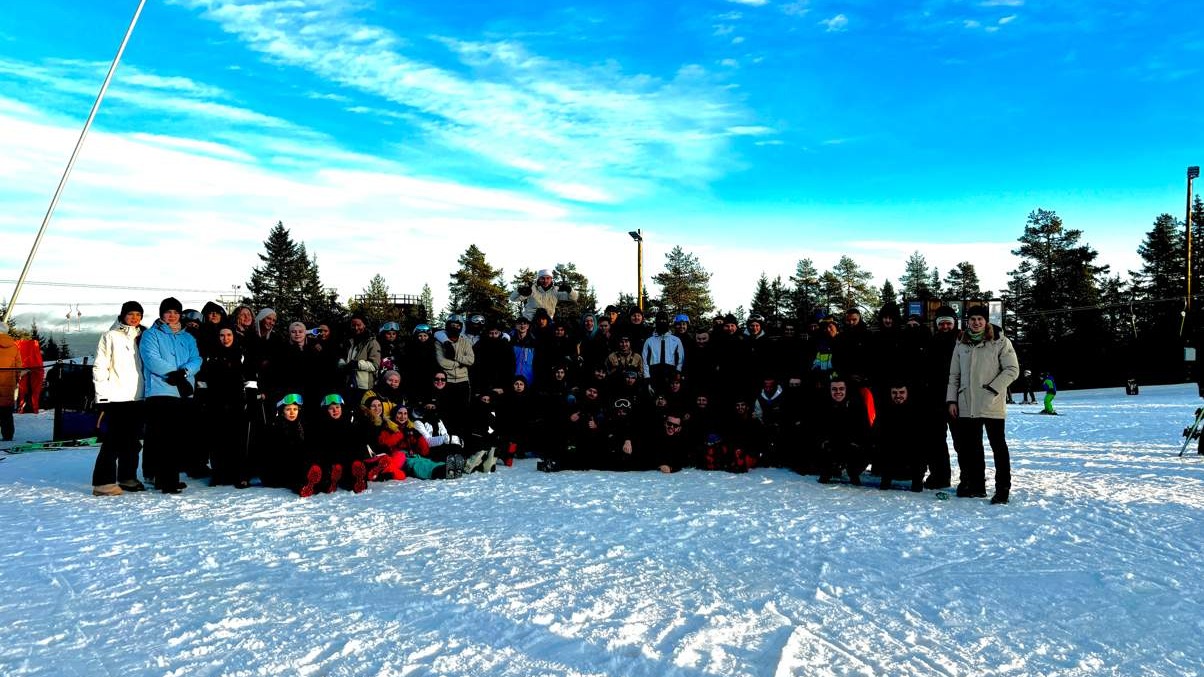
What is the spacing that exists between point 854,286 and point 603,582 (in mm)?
59271

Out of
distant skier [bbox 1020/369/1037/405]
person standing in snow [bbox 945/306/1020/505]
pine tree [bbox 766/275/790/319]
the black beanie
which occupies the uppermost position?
pine tree [bbox 766/275/790/319]

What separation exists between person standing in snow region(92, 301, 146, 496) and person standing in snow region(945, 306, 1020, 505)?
7399 millimetres

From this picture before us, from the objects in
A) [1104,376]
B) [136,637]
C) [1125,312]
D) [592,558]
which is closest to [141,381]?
[136,637]

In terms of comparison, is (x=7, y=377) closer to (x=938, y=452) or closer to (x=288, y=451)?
(x=288, y=451)

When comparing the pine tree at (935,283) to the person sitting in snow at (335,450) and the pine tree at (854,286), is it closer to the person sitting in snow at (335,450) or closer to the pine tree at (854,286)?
the pine tree at (854,286)

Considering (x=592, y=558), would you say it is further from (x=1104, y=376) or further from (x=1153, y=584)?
(x=1104, y=376)

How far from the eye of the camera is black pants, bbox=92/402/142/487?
6473 millimetres

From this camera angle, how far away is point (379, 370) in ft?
29.5

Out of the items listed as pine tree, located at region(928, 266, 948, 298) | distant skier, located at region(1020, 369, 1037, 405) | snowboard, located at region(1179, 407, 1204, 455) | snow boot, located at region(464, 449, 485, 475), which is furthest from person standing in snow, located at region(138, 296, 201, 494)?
pine tree, located at region(928, 266, 948, 298)

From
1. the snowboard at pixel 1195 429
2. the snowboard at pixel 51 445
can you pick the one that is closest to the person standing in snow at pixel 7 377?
the snowboard at pixel 51 445

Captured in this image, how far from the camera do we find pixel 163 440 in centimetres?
671

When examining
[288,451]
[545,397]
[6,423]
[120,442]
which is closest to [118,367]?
[120,442]

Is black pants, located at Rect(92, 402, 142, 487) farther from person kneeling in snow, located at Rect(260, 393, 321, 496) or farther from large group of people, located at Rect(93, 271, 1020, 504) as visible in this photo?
person kneeling in snow, located at Rect(260, 393, 321, 496)

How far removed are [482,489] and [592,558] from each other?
2751 mm
